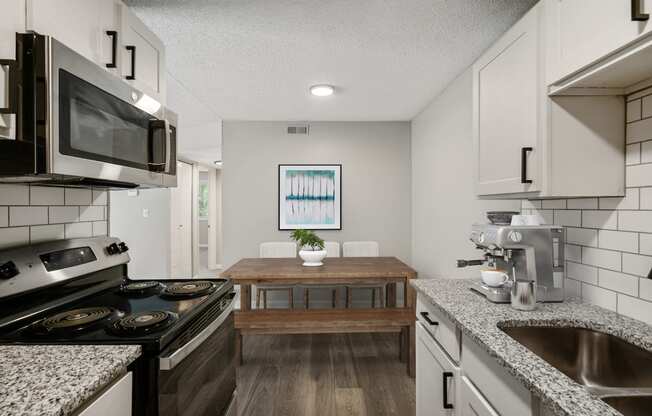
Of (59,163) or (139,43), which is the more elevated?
(139,43)

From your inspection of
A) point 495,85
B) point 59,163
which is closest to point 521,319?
point 495,85

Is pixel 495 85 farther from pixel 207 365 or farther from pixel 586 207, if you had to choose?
pixel 207 365

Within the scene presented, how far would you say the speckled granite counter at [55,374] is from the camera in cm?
70

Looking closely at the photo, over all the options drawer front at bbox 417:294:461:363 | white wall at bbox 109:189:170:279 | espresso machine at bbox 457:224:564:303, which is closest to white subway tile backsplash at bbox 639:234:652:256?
espresso machine at bbox 457:224:564:303

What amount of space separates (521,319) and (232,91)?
292cm

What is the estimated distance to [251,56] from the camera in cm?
247

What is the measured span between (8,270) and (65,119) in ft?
1.89

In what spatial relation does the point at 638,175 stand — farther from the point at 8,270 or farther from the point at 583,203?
the point at 8,270

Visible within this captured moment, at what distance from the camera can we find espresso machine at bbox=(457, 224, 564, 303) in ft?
4.89

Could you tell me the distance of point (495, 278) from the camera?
5.09 ft

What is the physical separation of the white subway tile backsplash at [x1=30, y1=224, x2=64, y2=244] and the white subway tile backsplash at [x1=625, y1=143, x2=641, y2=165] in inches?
91.3

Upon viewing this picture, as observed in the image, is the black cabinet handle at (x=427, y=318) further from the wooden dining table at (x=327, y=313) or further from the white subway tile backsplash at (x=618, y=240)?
the wooden dining table at (x=327, y=313)

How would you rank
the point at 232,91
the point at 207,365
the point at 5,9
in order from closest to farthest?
the point at 5,9 < the point at 207,365 < the point at 232,91

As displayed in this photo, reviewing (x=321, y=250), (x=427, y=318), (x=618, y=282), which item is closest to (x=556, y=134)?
(x=618, y=282)
